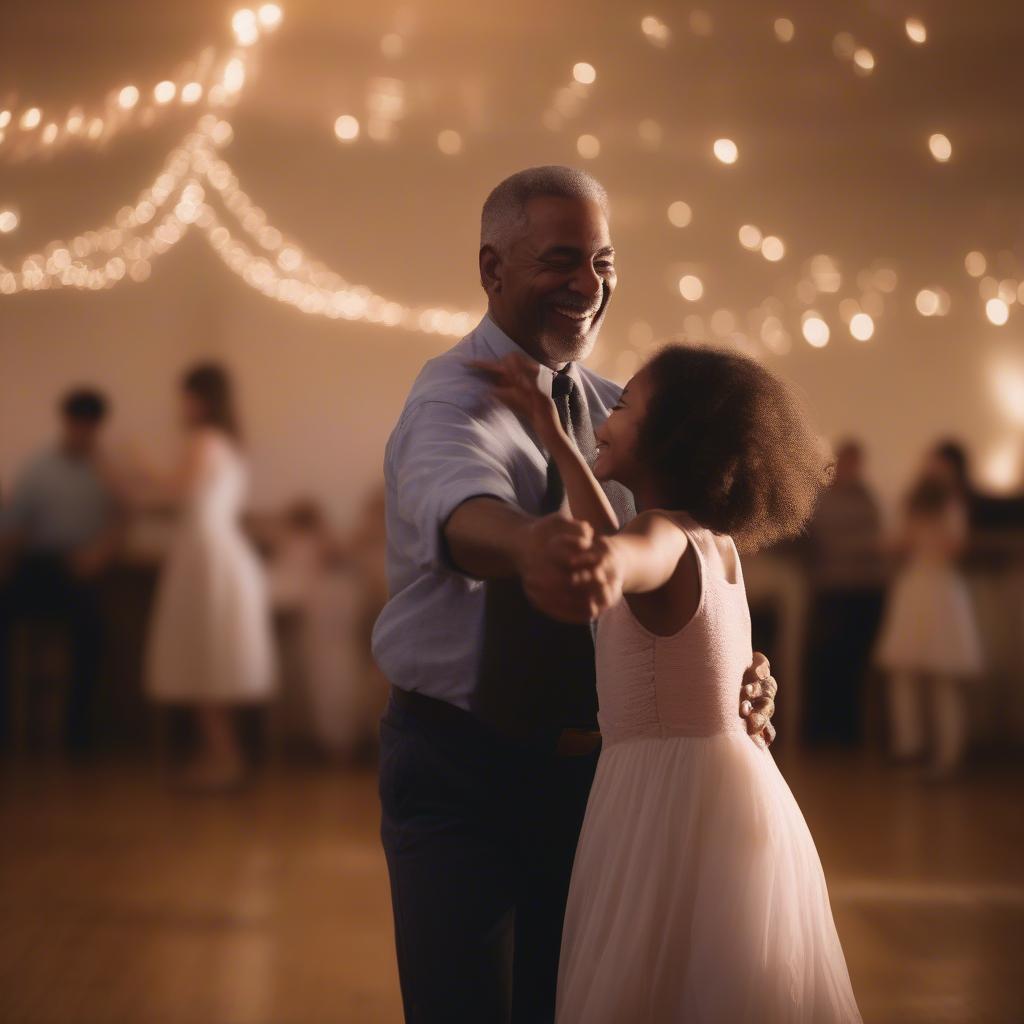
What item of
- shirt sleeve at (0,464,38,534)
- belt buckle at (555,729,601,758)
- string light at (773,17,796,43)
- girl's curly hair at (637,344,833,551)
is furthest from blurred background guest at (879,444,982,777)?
girl's curly hair at (637,344,833,551)

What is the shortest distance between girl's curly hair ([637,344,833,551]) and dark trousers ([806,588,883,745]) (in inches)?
194

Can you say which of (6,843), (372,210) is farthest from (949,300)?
(6,843)

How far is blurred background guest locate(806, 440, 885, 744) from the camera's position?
604 centimetres

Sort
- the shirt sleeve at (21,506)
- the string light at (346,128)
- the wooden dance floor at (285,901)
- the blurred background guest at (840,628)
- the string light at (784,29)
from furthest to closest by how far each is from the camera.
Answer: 1. the string light at (346,128)
2. the blurred background guest at (840,628)
3. the string light at (784,29)
4. the shirt sleeve at (21,506)
5. the wooden dance floor at (285,901)

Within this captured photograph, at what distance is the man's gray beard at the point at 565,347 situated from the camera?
1384 mm

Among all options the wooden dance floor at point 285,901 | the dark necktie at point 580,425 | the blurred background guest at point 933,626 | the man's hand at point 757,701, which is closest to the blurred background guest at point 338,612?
the wooden dance floor at point 285,901

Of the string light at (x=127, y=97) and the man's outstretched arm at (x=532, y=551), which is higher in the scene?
the string light at (x=127, y=97)

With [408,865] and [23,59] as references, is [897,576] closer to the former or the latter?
[23,59]

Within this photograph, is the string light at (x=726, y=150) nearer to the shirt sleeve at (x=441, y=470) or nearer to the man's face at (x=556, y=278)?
the man's face at (x=556, y=278)

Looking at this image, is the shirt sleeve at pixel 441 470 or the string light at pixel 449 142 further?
the string light at pixel 449 142

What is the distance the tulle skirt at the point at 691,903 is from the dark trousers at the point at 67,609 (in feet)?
14.4

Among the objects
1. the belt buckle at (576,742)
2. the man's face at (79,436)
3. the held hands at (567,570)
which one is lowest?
the belt buckle at (576,742)

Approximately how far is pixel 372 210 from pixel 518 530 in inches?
239

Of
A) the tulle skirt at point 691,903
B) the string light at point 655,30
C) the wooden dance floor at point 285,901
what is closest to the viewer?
the tulle skirt at point 691,903
